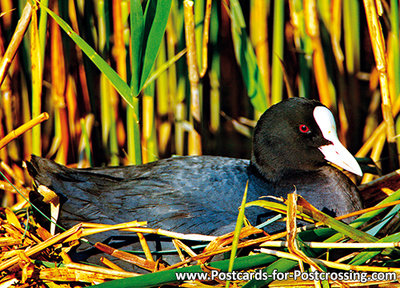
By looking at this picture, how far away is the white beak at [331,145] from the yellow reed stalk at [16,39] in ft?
3.04

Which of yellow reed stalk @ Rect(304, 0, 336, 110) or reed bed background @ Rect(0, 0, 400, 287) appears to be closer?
reed bed background @ Rect(0, 0, 400, 287)

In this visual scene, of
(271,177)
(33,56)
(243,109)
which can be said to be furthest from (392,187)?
(33,56)

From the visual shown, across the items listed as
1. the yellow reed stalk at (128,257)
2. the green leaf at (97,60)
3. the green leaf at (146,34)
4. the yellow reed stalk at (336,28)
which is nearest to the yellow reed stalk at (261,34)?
the yellow reed stalk at (336,28)

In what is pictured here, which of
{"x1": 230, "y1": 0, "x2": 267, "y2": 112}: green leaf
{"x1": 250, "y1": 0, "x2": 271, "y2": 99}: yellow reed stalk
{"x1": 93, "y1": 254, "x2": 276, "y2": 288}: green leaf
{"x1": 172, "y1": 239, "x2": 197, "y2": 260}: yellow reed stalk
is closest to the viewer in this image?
{"x1": 93, "y1": 254, "x2": 276, "y2": 288}: green leaf

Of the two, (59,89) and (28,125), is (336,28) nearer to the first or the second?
(59,89)

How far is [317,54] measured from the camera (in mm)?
1953

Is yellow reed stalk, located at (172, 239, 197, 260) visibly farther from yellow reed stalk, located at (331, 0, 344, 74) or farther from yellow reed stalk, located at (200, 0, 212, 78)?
yellow reed stalk, located at (331, 0, 344, 74)

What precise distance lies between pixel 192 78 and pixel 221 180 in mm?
370

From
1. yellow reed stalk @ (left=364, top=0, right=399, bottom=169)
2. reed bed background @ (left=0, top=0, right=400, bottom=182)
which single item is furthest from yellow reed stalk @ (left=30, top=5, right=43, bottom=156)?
yellow reed stalk @ (left=364, top=0, right=399, bottom=169)

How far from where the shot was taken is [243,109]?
8.04 feet

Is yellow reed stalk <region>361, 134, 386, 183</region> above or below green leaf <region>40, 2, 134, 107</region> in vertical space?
below

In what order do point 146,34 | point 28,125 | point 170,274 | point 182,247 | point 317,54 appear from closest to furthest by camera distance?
point 170,274 → point 182,247 → point 146,34 → point 28,125 → point 317,54

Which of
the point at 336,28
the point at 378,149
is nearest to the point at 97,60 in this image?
the point at 336,28

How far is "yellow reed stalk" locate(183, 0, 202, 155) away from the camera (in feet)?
5.43
